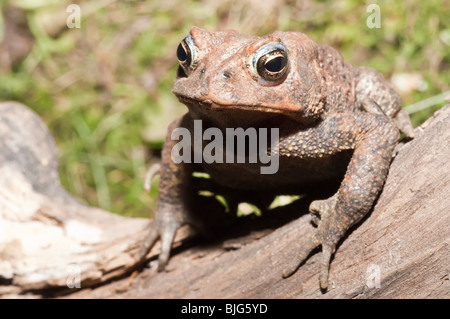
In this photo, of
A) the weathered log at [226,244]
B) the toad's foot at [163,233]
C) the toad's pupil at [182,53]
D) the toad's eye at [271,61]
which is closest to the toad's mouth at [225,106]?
the toad's eye at [271,61]

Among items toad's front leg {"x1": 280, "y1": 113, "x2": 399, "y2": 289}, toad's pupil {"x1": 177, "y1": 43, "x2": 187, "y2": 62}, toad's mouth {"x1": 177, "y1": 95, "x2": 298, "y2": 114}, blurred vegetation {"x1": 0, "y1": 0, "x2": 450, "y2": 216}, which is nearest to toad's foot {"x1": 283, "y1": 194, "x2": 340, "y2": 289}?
toad's front leg {"x1": 280, "y1": 113, "x2": 399, "y2": 289}

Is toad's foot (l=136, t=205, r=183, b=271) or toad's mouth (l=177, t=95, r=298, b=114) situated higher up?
toad's mouth (l=177, t=95, r=298, b=114)

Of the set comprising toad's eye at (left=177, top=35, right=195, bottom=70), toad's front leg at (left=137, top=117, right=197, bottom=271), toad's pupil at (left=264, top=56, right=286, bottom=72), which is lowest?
toad's front leg at (left=137, top=117, right=197, bottom=271)

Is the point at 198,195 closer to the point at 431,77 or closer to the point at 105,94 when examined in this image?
the point at 431,77

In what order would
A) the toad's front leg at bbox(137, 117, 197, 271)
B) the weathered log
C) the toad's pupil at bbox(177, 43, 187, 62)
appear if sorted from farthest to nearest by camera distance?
the toad's front leg at bbox(137, 117, 197, 271)
the toad's pupil at bbox(177, 43, 187, 62)
the weathered log

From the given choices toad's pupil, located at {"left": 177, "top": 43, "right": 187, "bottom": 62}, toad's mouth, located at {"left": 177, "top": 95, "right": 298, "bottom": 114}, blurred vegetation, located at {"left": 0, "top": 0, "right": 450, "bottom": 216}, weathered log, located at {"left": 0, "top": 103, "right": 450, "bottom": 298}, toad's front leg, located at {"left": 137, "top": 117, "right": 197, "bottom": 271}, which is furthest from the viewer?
blurred vegetation, located at {"left": 0, "top": 0, "right": 450, "bottom": 216}

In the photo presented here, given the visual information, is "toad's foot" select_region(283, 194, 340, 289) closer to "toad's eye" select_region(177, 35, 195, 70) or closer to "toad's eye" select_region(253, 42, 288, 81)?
"toad's eye" select_region(253, 42, 288, 81)
